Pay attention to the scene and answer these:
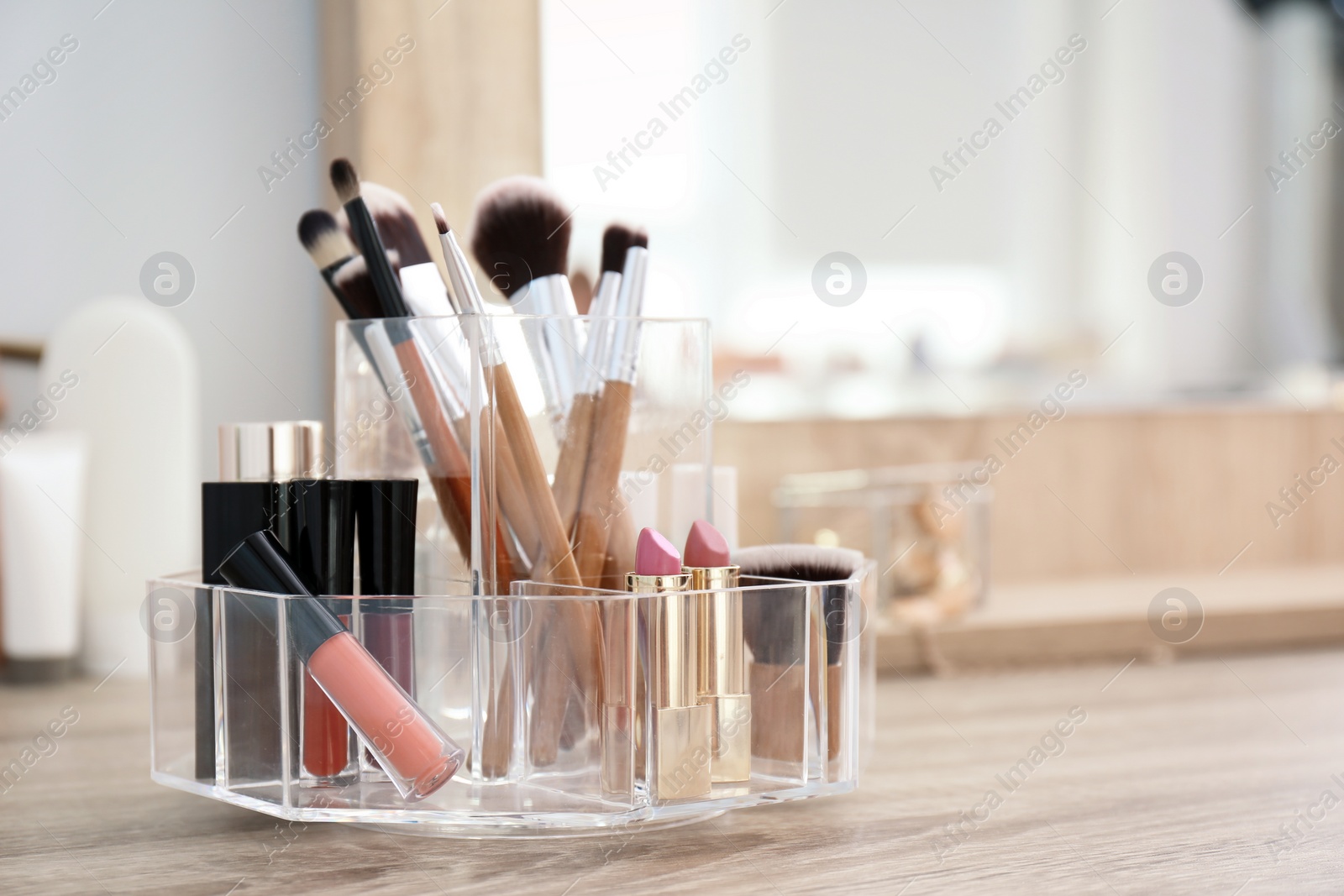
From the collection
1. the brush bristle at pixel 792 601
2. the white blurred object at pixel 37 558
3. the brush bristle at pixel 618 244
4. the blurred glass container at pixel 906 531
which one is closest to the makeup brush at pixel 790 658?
the brush bristle at pixel 792 601

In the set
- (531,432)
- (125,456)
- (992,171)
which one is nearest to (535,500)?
(531,432)

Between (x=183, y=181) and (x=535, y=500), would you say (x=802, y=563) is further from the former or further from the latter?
(x=183, y=181)

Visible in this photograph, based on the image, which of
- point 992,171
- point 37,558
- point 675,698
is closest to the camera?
point 675,698

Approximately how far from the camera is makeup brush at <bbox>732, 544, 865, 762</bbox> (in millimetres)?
314

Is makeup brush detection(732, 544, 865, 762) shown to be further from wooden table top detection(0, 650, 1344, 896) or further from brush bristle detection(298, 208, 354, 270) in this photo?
brush bristle detection(298, 208, 354, 270)

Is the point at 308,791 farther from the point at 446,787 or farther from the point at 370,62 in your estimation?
the point at 370,62

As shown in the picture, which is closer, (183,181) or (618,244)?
(618,244)

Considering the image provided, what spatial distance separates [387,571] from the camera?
31 cm

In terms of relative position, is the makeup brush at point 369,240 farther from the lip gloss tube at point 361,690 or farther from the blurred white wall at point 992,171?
the blurred white wall at point 992,171

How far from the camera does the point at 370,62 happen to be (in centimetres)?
60

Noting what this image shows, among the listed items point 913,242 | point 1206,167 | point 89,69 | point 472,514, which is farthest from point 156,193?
point 1206,167

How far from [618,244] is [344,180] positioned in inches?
3.3

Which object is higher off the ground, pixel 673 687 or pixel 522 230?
pixel 522 230

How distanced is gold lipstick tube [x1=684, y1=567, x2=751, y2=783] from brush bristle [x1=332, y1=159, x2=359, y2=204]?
5.8 inches
